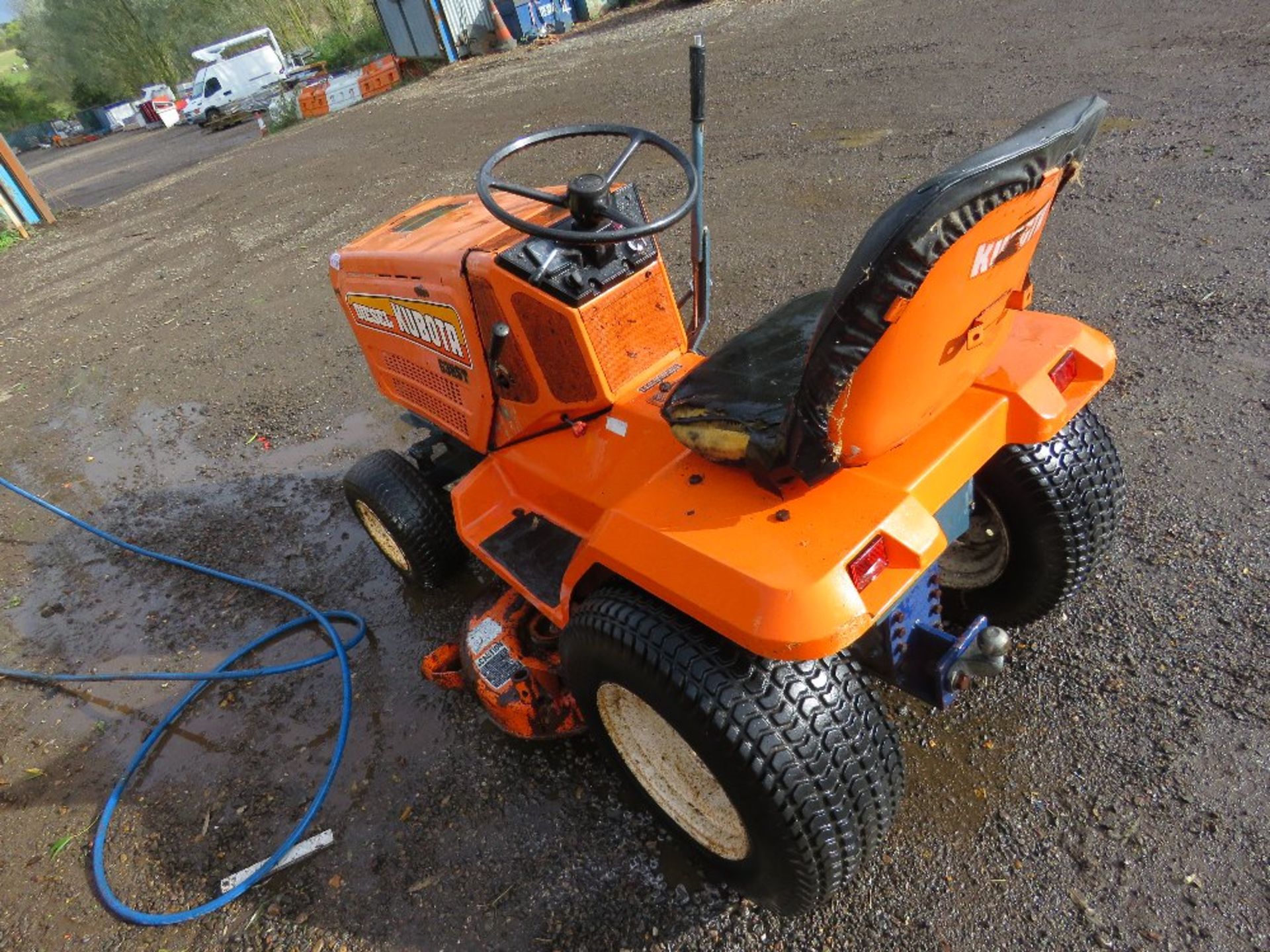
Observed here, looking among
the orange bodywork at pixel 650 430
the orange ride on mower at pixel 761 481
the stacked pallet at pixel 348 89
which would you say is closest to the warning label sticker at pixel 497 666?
the orange ride on mower at pixel 761 481

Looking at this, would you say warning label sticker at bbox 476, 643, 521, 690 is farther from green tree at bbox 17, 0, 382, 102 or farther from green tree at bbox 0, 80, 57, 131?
green tree at bbox 0, 80, 57, 131

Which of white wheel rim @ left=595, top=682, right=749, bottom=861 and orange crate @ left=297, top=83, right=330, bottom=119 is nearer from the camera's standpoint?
white wheel rim @ left=595, top=682, right=749, bottom=861

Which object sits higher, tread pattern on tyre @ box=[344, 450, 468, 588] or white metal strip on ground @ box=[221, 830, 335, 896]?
tread pattern on tyre @ box=[344, 450, 468, 588]

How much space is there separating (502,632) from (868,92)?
7.10 metres

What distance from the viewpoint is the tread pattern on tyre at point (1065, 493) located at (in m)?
2.07

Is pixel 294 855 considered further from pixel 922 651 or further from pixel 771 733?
pixel 922 651

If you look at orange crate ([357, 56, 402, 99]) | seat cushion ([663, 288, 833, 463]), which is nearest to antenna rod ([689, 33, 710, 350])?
seat cushion ([663, 288, 833, 463])

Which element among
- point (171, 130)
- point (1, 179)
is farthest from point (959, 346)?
point (171, 130)

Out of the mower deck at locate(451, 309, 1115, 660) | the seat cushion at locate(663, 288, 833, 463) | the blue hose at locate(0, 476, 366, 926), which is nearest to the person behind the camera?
the mower deck at locate(451, 309, 1115, 660)

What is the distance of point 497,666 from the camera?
238 centimetres

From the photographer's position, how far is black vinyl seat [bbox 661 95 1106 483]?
3.92ft

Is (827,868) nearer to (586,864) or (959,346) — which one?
(586,864)

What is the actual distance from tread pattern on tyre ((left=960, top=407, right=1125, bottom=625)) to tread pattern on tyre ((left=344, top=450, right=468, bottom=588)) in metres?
1.96

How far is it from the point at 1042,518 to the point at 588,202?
1.58m
